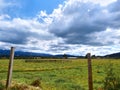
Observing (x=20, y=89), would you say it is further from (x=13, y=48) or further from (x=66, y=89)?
(x=66, y=89)

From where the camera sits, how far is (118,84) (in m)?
13.0

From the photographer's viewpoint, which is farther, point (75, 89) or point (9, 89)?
point (75, 89)

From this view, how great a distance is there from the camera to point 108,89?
43.2ft

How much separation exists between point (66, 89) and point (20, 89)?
4.43 meters

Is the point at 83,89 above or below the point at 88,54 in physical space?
below

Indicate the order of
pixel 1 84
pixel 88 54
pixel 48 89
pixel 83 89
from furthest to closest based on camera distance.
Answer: pixel 83 89, pixel 48 89, pixel 1 84, pixel 88 54

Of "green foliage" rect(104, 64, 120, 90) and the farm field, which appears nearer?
"green foliage" rect(104, 64, 120, 90)

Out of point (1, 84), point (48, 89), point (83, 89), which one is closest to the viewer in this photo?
point (1, 84)

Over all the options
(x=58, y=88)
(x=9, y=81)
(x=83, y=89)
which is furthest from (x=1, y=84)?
(x=83, y=89)

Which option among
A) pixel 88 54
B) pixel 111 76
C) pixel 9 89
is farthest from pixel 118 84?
pixel 9 89

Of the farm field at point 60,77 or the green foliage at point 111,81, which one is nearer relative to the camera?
the green foliage at point 111,81

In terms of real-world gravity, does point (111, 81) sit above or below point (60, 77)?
above

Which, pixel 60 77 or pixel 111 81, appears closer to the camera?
pixel 111 81

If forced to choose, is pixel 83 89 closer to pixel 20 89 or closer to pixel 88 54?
pixel 20 89
